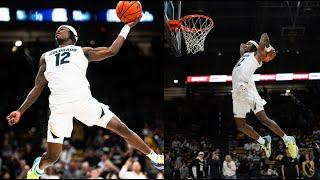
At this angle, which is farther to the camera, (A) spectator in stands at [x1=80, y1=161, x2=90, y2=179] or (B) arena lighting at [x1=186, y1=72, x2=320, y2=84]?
(A) spectator in stands at [x1=80, y1=161, x2=90, y2=179]

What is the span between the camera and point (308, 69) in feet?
13.9

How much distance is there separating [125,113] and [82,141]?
0.70 meters

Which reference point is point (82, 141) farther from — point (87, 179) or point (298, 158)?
point (298, 158)

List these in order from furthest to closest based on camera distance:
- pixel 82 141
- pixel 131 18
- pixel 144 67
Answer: pixel 82 141, pixel 144 67, pixel 131 18

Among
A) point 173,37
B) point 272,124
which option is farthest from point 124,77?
point 272,124

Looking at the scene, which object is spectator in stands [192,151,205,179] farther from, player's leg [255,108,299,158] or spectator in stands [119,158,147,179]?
spectator in stands [119,158,147,179]

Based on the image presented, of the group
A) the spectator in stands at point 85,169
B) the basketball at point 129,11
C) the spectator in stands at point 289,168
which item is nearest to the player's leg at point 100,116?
the basketball at point 129,11

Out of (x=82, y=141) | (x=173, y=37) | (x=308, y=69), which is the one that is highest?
(x=173, y=37)

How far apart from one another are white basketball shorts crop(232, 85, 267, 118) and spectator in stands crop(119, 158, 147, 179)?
5.24 ft

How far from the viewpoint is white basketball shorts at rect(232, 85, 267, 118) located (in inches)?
161

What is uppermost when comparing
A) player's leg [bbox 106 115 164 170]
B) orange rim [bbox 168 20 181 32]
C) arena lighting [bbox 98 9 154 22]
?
arena lighting [bbox 98 9 154 22]

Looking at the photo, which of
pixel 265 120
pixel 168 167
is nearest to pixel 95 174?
pixel 168 167

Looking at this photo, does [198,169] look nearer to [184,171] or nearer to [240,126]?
[184,171]

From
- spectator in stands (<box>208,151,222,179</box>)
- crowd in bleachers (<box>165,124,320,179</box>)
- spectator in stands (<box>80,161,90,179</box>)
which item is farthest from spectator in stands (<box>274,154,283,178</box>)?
spectator in stands (<box>80,161,90,179</box>)
